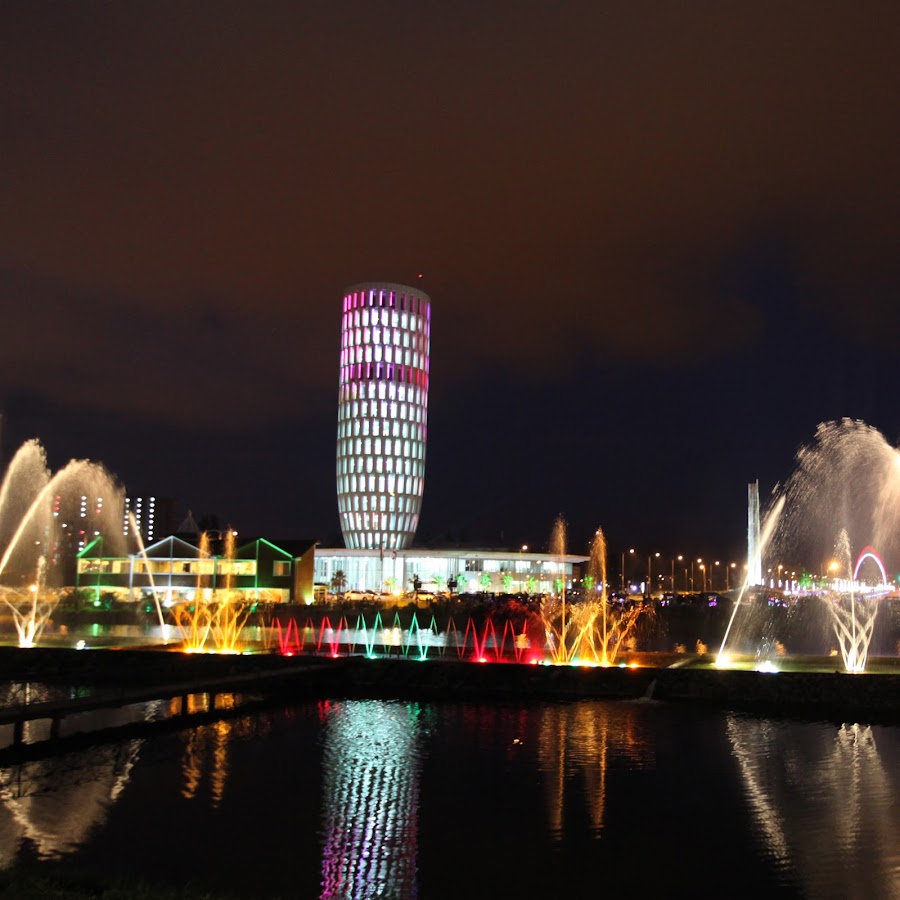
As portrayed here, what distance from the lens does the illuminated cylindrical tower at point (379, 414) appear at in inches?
5551

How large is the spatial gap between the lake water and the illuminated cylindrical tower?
115 m

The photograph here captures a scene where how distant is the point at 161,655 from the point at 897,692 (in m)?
24.3

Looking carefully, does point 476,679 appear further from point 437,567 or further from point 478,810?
point 437,567

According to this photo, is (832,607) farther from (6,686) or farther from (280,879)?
(280,879)

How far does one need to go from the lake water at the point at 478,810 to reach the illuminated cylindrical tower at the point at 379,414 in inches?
4516

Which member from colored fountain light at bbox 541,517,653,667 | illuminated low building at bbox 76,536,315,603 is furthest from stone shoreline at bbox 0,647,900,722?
illuminated low building at bbox 76,536,315,603

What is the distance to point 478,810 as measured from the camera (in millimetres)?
17656

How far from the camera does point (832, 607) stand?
9025cm

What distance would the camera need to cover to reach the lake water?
14.3m

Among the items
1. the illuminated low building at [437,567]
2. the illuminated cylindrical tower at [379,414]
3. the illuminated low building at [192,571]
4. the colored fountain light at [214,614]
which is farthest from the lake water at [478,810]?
the illuminated cylindrical tower at [379,414]

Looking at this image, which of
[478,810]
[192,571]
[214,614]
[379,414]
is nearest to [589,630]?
[214,614]

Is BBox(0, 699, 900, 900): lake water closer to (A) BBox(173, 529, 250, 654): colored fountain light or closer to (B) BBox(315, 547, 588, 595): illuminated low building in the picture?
(A) BBox(173, 529, 250, 654): colored fountain light

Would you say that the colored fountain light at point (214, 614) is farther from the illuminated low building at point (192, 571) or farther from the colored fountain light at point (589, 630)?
the colored fountain light at point (589, 630)

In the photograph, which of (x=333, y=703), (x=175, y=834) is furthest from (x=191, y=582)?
(x=175, y=834)
